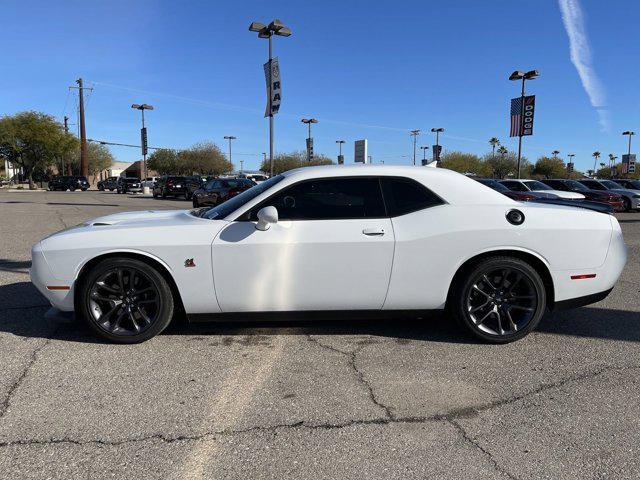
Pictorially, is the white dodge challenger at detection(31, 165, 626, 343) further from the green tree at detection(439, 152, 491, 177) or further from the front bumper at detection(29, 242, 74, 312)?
the green tree at detection(439, 152, 491, 177)

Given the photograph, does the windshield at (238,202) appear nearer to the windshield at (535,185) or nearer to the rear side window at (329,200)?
the rear side window at (329,200)

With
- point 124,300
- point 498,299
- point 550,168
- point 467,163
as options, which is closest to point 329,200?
point 498,299

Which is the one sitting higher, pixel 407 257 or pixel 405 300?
pixel 407 257

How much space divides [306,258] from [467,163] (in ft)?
252

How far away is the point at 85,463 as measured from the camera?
102 inches

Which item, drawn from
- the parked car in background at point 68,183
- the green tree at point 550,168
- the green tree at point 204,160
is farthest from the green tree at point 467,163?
the parked car in background at point 68,183

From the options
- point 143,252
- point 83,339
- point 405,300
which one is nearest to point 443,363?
point 405,300

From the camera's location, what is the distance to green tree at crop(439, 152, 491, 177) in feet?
246

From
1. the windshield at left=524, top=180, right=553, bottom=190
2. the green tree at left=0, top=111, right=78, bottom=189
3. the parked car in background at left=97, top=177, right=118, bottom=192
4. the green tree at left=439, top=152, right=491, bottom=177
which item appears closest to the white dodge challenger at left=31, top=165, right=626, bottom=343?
the windshield at left=524, top=180, right=553, bottom=190

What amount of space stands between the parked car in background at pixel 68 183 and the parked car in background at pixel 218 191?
112 ft

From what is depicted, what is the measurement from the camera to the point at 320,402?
327 cm

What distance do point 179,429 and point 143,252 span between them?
1638mm

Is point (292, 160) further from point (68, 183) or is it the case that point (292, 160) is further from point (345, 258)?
point (345, 258)

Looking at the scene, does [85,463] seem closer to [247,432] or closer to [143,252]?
[247,432]
